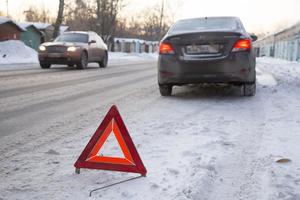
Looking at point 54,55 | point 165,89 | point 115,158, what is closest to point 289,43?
point 54,55

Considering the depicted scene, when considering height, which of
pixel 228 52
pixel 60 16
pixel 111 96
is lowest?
pixel 111 96

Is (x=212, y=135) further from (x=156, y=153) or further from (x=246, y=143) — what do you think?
(x=156, y=153)

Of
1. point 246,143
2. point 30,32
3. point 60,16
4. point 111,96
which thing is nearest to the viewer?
point 246,143

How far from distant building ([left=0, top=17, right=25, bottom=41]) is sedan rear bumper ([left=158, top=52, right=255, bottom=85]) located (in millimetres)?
44144

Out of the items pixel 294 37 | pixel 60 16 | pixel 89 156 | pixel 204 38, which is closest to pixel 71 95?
pixel 204 38

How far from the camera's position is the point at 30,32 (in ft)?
201

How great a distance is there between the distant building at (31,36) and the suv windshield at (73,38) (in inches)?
1811

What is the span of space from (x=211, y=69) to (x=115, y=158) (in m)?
4.00

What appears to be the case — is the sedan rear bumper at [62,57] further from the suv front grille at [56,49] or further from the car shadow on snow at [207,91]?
the car shadow on snow at [207,91]

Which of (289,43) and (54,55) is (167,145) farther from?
(289,43)

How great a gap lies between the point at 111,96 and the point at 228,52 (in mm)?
2357

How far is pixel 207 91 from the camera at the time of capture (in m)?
8.12

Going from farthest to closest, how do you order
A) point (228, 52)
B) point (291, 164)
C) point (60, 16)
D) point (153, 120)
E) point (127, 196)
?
point (60, 16), point (228, 52), point (153, 120), point (291, 164), point (127, 196)

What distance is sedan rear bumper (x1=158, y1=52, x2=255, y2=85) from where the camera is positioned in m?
6.58
